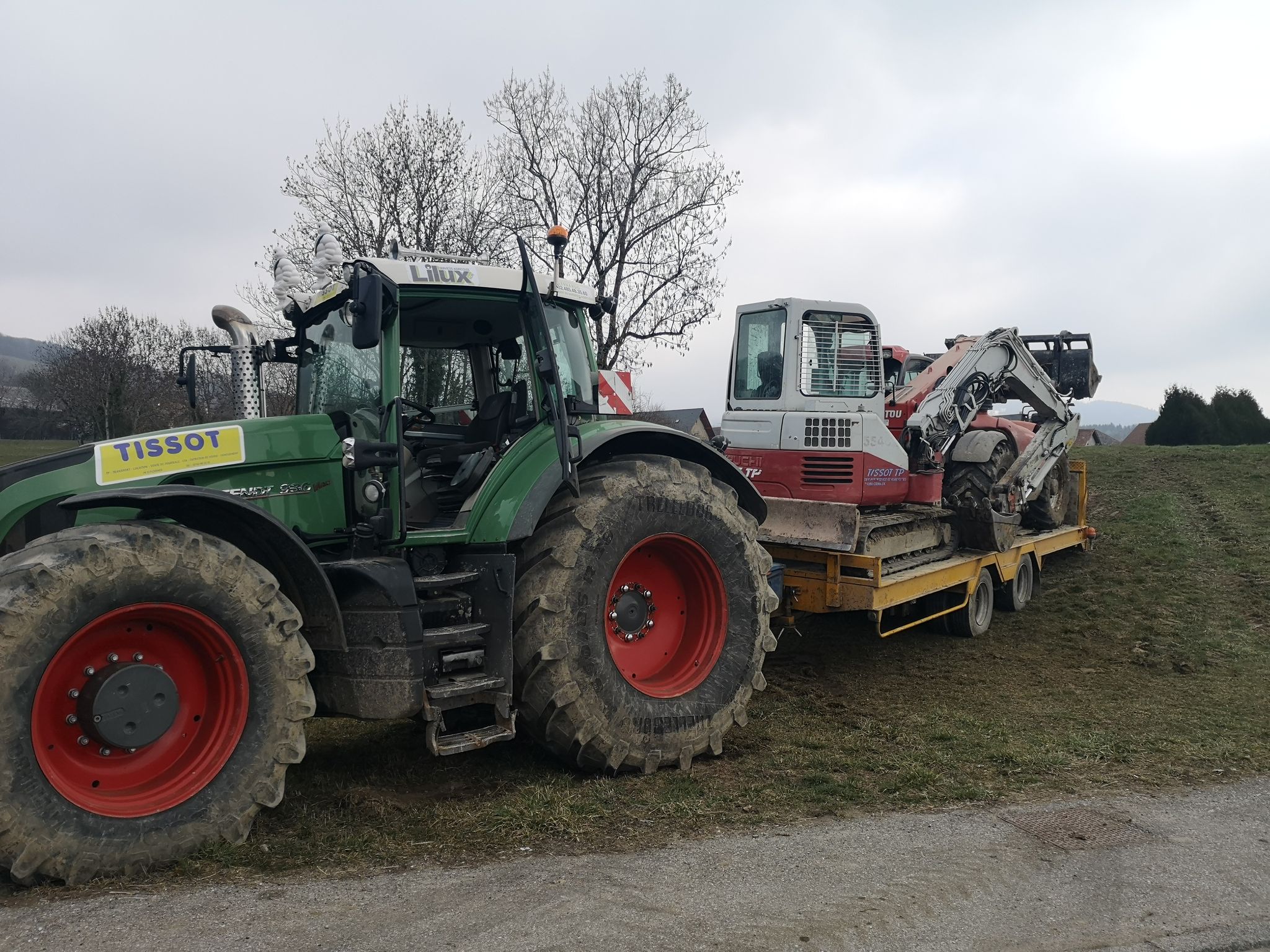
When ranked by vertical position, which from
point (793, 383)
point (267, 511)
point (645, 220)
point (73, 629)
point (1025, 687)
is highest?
point (645, 220)

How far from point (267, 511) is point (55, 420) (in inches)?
1598

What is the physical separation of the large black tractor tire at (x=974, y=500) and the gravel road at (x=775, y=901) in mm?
4903

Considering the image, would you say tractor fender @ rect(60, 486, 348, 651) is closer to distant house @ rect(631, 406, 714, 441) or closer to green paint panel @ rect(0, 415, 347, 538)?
green paint panel @ rect(0, 415, 347, 538)

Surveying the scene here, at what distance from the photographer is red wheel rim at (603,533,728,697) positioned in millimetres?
5434

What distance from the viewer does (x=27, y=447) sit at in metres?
31.9

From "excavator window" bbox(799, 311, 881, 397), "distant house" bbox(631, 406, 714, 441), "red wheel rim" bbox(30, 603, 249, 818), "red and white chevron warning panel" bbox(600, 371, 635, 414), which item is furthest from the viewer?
"distant house" bbox(631, 406, 714, 441)

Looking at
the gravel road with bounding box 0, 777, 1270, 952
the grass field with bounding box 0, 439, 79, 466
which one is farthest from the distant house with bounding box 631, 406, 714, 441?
the grass field with bounding box 0, 439, 79, 466

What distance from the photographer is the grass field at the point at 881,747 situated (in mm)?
4355

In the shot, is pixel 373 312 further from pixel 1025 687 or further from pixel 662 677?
pixel 1025 687

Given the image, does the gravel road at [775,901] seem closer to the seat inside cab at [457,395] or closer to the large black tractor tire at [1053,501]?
the seat inside cab at [457,395]

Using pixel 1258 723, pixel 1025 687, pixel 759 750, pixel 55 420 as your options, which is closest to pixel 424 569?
pixel 759 750

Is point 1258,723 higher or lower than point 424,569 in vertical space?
lower

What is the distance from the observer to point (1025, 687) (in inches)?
295

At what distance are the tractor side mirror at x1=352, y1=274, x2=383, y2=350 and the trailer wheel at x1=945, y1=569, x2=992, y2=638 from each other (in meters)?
6.60
